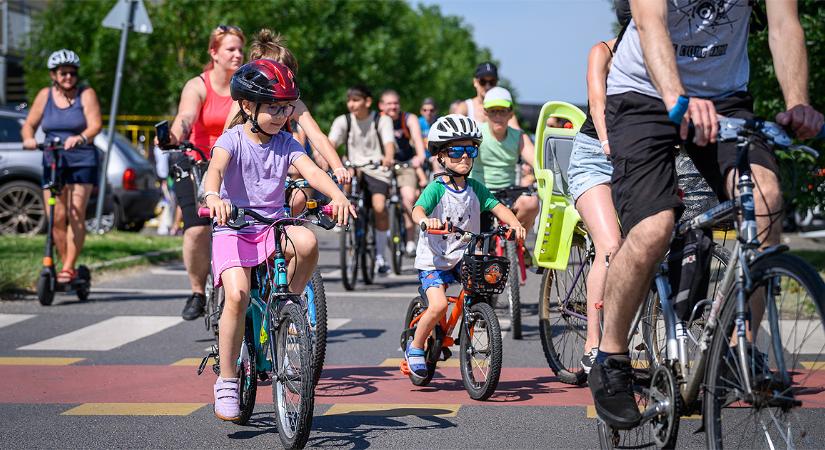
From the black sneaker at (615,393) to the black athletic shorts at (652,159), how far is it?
1.58ft

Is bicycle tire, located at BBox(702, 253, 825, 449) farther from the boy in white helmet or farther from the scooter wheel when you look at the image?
the scooter wheel

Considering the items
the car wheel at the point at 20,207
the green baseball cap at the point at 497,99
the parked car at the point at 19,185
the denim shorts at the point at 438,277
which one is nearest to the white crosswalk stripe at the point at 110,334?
the denim shorts at the point at 438,277

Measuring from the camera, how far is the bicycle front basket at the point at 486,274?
6.73 meters

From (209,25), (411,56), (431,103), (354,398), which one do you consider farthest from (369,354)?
(411,56)

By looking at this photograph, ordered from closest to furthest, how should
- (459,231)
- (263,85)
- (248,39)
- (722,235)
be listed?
(722,235) → (263,85) → (459,231) → (248,39)

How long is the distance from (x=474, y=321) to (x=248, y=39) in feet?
127

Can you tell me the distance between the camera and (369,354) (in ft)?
27.8

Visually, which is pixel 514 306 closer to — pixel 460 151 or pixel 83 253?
pixel 460 151

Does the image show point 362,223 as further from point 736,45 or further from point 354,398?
point 736,45

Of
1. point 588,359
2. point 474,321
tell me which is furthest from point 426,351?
point 588,359

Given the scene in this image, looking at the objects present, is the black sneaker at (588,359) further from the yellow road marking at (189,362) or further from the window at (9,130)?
the window at (9,130)

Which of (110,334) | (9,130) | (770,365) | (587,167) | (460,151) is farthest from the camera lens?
(9,130)

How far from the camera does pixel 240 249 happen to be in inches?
229

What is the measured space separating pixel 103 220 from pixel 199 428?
45.4 feet
